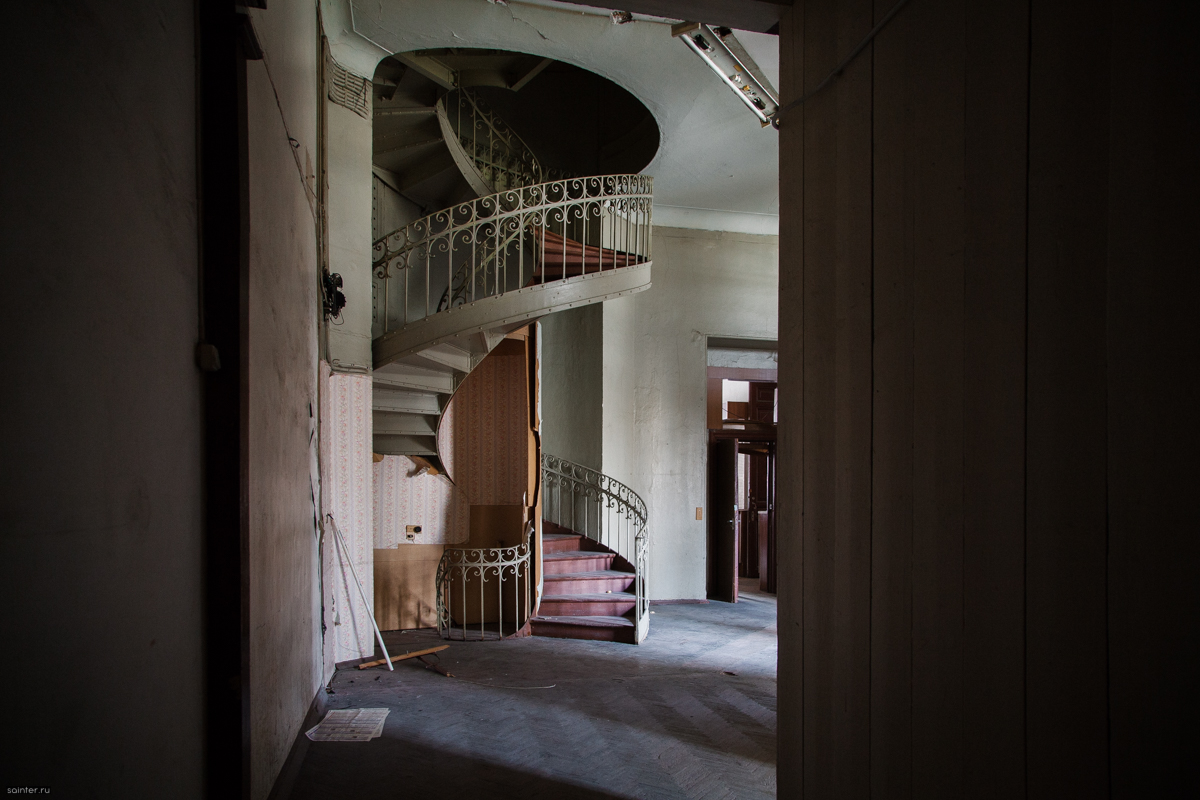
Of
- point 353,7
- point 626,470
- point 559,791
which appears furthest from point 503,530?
point 353,7

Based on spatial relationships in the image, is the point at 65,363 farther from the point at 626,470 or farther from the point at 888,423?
the point at 626,470

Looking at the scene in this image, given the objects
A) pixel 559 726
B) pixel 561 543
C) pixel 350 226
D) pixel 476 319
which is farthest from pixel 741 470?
pixel 350 226

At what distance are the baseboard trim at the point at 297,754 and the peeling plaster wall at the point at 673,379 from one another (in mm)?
4706

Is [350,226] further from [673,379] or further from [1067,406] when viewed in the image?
→ [1067,406]

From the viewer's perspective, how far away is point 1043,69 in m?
1.09

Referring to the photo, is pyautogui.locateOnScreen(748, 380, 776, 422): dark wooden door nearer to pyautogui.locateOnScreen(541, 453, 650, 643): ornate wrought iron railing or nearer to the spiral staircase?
pyautogui.locateOnScreen(541, 453, 650, 643): ornate wrought iron railing

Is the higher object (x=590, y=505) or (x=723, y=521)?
(x=590, y=505)

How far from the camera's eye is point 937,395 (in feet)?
4.45

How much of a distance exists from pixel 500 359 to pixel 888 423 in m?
6.72

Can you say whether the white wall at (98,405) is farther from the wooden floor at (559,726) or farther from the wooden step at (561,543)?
the wooden step at (561,543)

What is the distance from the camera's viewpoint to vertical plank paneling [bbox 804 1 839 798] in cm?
177

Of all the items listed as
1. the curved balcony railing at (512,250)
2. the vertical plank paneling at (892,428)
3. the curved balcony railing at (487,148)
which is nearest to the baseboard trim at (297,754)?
the vertical plank paneling at (892,428)

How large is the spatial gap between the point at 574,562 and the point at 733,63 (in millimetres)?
5296

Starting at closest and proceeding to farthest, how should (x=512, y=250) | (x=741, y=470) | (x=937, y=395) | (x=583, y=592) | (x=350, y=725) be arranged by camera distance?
1. (x=937, y=395)
2. (x=350, y=725)
3. (x=583, y=592)
4. (x=512, y=250)
5. (x=741, y=470)
